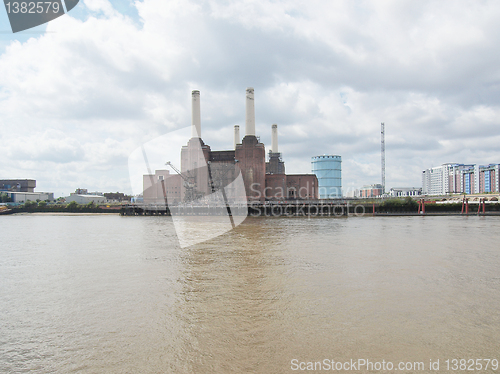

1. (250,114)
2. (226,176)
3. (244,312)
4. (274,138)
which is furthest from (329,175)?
(244,312)

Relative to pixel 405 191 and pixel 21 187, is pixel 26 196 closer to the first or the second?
pixel 21 187

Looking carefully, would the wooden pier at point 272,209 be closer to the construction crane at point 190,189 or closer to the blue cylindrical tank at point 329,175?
the construction crane at point 190,189

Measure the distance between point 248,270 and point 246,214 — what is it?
129 feet

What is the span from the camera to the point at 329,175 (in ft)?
314

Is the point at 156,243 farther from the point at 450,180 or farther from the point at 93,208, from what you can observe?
the point at 450,180

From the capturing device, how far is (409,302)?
8727 mm

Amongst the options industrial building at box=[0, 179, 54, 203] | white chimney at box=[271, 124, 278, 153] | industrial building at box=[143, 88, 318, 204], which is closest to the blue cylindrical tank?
white chimney at box=[271, 124, 278, 153]

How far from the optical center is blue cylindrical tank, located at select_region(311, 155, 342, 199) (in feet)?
312

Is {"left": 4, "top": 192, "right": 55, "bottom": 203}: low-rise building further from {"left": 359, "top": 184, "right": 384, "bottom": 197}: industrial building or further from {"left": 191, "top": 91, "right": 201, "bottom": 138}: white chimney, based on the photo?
{"left": 359, "top": 184, "right": 384, "bottom": 197}: industrial building

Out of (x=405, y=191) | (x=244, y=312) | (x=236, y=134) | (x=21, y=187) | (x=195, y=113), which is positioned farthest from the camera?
(x=405, y=191)

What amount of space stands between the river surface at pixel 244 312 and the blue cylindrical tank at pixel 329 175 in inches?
3184

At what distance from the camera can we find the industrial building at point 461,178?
120562 mm

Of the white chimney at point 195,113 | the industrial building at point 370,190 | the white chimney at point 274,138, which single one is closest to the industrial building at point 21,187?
the white chimney at point 195,113

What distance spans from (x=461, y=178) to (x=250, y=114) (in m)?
128
